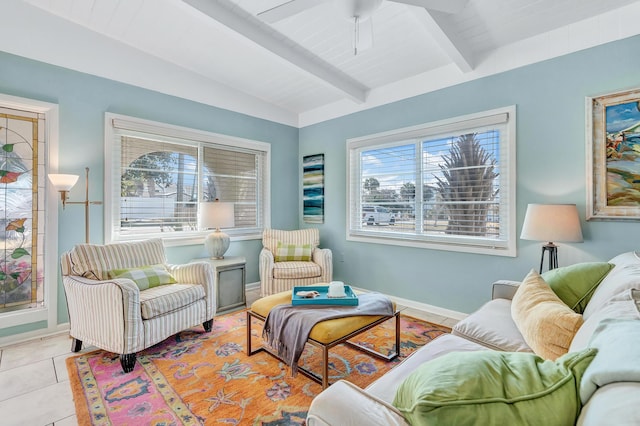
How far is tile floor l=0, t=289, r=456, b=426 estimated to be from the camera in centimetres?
168

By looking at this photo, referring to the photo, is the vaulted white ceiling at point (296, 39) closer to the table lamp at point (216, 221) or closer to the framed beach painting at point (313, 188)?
the framed beach painting at point (313, 188)

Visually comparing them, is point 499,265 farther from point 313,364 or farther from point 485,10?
point 485,10

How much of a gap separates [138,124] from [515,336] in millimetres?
3757

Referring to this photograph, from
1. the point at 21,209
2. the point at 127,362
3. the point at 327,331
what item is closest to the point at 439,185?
the point at 327,331

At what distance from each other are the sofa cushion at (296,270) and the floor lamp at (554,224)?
7.19 ft

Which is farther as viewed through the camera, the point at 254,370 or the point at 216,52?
the point at 216,52

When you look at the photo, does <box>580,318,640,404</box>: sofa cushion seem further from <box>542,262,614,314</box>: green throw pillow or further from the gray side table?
the gray side table

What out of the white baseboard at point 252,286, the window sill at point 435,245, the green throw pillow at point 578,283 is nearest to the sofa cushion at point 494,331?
the green throw pillow at point 578,283

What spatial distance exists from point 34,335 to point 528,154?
4723mm

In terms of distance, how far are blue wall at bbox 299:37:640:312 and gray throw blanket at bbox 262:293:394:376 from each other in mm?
1332

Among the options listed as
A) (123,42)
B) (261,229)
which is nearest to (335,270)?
(261,229)

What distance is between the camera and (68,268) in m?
2.41

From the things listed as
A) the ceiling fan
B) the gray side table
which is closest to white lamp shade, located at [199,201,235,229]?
the gray side table

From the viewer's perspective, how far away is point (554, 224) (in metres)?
2.27
